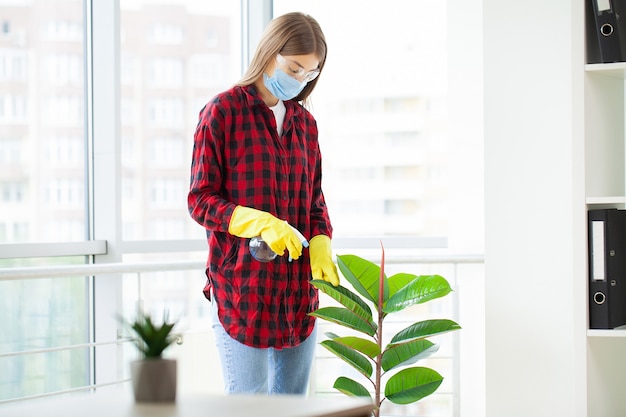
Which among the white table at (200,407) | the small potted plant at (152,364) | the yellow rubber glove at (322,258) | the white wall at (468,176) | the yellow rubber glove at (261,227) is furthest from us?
the white wall at (468,176)

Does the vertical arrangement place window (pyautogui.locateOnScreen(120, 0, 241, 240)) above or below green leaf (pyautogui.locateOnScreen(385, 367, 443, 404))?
above

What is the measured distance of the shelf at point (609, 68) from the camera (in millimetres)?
2328

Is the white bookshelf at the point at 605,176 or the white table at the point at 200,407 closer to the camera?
the white table at the point at 200,407

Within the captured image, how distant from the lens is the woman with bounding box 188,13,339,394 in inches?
75.3

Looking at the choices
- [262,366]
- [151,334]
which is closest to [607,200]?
[262,366]

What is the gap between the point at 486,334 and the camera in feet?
8.39

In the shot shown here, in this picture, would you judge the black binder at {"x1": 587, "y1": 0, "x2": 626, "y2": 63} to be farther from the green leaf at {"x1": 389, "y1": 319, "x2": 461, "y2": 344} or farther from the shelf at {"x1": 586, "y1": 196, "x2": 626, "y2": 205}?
the green leaf at {"x1": 389, "y1": 319, "x2": 461, "y2": 344}

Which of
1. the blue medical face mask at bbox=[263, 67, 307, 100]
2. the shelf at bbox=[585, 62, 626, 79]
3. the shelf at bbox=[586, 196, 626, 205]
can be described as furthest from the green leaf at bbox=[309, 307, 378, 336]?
the shelf at bbox=[585, 62, 626, 79]

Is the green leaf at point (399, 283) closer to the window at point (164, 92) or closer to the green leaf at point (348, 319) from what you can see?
the green leaf at point (348, 319)

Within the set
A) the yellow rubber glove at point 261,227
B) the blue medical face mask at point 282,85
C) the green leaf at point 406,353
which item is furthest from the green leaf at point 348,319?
the blue medical face mask at point 282,85

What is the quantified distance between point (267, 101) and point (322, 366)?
60.1 inches

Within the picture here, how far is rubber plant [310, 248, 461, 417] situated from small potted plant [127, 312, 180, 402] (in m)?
1.04

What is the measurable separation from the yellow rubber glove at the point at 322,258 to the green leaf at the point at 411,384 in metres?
0.41

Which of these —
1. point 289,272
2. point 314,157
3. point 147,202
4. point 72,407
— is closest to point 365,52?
point 147,202
